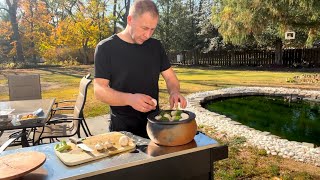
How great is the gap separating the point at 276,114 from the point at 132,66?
238 inches

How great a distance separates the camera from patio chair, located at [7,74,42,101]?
4.75 metres

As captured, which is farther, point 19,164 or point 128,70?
point 128,70

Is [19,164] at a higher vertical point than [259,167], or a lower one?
higher

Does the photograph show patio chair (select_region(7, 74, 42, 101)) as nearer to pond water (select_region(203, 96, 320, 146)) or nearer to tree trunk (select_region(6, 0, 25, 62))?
pond water (select_region(203, 96, 320, 146))

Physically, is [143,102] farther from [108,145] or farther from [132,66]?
[132,66]

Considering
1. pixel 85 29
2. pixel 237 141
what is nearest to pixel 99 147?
pixel 237 141

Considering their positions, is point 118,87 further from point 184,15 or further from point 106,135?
point 184,15

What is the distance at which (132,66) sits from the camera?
2.12 meters

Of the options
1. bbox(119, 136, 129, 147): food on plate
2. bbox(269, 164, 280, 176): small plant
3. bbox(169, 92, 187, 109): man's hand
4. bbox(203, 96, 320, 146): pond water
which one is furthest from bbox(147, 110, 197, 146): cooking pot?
bbox(203, 96, 320, 146): pond water

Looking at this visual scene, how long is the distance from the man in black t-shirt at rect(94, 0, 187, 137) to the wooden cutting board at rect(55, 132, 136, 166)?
0.26 m

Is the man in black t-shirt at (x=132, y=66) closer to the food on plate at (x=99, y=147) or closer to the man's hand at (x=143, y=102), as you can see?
the man's hand at (x=143, y=102)

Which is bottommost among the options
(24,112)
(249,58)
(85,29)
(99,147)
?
(24,112)

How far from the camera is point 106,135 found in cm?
185

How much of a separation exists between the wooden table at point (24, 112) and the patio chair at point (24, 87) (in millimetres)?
767
